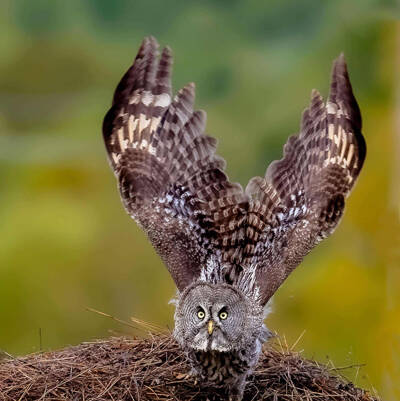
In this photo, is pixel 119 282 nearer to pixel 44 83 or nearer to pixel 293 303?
pixel 293 303

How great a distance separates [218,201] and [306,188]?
1.31 ft

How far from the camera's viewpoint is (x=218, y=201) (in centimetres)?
297

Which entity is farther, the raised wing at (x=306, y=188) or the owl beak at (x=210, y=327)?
the raised wing at (x=306, y=188)

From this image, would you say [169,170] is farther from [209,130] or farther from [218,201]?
[209,130]

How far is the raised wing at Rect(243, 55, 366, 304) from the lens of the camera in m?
2.93

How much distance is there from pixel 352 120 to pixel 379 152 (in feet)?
9.39

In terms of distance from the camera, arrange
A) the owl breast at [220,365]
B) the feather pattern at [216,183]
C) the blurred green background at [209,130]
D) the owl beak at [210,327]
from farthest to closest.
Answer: the blurred green background at [209,130]
the feather pattern at [216,183]
the owl breast at [220,365]
the owl beak at [210,327]

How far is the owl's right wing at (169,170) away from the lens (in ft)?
9.63

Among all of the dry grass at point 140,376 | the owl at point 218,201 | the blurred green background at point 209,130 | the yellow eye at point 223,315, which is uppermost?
the blurred green background at point 209,130

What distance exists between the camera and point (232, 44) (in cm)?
711

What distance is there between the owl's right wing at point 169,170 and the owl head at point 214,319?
0.72 ft

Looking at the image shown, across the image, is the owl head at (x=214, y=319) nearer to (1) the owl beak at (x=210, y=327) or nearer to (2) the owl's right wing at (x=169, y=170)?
(1) the owl beak at (x=210, y=327)

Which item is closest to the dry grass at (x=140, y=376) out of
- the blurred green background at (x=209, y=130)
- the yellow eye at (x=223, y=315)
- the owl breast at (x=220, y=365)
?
the owl breast at (x=220, y=365)

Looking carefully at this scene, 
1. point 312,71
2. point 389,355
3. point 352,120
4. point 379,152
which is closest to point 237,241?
point 352,120
